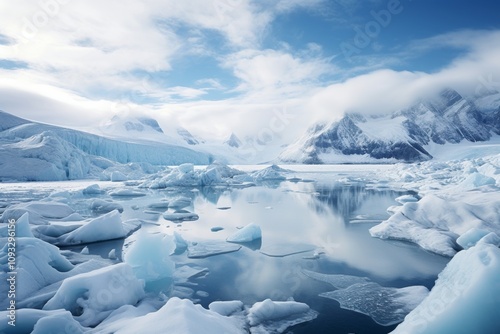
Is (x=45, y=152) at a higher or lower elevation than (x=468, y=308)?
higher

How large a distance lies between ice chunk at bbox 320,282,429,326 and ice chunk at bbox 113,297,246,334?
2.15 meters

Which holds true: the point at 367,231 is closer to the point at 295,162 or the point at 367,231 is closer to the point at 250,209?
the point at 250,209

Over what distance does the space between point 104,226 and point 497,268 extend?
9.05 metres

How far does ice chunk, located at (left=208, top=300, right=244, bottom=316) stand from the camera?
4746 mm

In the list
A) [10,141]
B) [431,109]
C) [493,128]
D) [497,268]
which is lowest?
[497,268]

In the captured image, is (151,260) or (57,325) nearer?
(57,325)

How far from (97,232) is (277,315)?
21.2ft

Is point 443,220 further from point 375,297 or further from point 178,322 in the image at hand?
point 178,322

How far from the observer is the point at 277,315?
4711 mm

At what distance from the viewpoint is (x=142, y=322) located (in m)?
3.60

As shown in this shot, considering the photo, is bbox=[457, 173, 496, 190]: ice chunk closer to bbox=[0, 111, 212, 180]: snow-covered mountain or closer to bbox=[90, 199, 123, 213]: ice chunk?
bbox=[90, 199, 123, 213]: ice chunk

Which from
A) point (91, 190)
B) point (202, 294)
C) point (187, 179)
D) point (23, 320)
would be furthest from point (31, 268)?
point (187, 179)

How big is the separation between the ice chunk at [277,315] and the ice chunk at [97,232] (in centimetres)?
598

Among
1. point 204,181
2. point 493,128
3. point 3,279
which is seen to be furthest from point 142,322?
point 493,128
